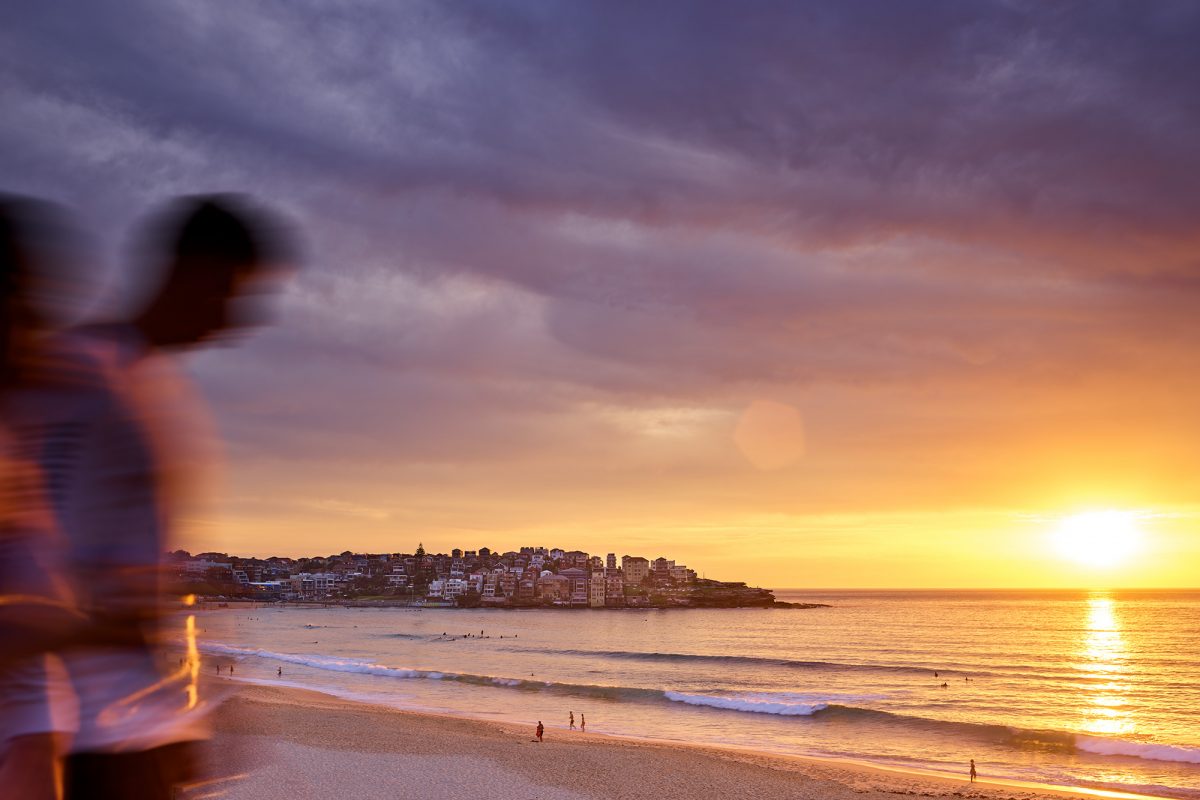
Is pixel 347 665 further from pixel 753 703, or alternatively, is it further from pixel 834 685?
pixel 834 685

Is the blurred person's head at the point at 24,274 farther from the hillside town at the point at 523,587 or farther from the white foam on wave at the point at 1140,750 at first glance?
the hillside town at the point at 523,587

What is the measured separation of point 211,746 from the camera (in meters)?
1.42

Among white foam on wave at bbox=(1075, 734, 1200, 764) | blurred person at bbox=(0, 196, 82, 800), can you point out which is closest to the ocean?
white foam on wave at bbox=(1075, 734, 1200, 764)

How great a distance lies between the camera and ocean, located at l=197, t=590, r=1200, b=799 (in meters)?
27.5

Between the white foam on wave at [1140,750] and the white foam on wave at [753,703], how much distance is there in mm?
9603

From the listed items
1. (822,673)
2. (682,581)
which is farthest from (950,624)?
(682,581)

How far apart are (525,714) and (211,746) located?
34939 mm

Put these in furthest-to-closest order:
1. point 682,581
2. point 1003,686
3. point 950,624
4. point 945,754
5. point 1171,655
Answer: point 682,581 < point 950,624 < point 1171,655 < point 1003,686 < point 945,754

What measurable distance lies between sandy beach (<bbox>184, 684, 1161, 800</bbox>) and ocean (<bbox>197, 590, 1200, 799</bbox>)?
121 inches

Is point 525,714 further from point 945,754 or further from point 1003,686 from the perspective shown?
point 1003,686

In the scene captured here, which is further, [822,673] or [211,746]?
[822,673]

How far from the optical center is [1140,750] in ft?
90.7

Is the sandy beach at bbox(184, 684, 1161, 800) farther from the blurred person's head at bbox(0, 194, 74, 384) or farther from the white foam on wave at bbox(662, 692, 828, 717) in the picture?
the blurred person's head at bbox(0, 194, 74, 384)

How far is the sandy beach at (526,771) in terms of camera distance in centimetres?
1944
